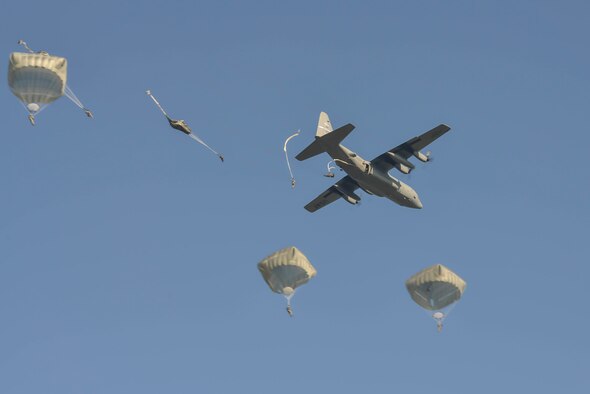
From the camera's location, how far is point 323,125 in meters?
76.2

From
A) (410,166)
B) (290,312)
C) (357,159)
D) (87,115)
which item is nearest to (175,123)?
(87,115)

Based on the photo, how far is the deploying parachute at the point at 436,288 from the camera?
182ft

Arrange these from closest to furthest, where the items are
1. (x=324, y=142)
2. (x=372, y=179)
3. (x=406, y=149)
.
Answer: (x=324, y=142) → (x=372, y=179) → (x=406, y=149)

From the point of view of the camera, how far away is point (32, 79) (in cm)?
5341

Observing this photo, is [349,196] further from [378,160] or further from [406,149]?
[406,149]

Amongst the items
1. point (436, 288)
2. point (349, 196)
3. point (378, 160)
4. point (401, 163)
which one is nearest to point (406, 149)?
point (401, 163)

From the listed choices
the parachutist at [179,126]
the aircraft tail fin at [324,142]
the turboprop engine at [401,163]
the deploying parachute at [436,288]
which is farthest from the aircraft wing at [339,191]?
the parachutist at [179,126]

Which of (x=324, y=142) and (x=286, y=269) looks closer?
(x=286, y=269)

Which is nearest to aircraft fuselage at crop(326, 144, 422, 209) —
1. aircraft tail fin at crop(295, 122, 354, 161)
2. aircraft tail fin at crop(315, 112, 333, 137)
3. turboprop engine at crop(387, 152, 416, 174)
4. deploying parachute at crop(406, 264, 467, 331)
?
aircraft tail fin at crop(295, 122, 354, 161)

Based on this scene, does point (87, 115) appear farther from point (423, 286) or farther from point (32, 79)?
point (423, 286)

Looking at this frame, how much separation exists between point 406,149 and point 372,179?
3766mm

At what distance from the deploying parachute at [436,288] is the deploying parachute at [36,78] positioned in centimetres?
2372

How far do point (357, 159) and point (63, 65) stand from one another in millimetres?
26121

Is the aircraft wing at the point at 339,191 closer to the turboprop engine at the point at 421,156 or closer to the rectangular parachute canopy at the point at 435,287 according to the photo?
the turboprop engine at the point at 421,156
